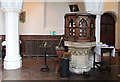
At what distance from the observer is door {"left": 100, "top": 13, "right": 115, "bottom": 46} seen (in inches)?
304

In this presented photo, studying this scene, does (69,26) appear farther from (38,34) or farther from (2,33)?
(2,33)

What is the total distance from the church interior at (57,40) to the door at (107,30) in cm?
59

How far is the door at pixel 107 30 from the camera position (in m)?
7.71

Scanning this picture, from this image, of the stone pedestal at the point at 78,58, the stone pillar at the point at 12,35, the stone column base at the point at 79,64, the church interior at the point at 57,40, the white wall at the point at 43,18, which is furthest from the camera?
the white wall at the point at 43,18

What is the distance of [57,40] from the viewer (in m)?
6.44

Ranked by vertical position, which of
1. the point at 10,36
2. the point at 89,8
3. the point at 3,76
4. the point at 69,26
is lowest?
the point at 3,76

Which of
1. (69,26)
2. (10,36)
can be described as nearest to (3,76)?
(10,36)

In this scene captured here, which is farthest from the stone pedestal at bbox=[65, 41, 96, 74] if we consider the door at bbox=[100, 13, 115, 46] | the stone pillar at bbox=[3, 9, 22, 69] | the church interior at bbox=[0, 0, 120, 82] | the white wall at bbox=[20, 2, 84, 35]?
the door at bbox=[100, 13, 115, 46]

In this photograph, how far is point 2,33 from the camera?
6324mm

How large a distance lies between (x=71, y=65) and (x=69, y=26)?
129cm

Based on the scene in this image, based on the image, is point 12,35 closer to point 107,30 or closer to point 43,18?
point 43,18

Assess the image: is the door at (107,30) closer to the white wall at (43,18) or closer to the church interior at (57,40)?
the church interior at (57,40)

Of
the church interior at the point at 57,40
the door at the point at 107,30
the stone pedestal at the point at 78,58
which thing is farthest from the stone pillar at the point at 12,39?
the door at the point at 107,30

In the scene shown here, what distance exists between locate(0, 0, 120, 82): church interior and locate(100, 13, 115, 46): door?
0.59 meters
